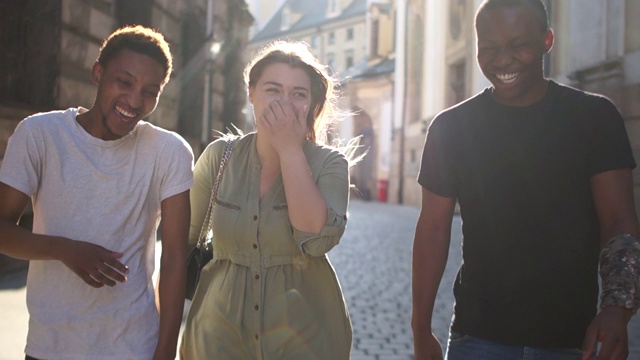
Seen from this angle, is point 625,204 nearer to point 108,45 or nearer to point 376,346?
point 108,45

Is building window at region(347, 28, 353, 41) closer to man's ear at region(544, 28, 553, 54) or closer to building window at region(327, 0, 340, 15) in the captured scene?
building window at region(327, 0, 340, 15)

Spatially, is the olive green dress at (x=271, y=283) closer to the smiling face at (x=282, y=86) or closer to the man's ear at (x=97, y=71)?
the smiling face at (x=282, y=86)

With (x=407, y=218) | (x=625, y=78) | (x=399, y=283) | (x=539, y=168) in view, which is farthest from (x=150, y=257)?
(x=407, y=218)

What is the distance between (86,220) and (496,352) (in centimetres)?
126

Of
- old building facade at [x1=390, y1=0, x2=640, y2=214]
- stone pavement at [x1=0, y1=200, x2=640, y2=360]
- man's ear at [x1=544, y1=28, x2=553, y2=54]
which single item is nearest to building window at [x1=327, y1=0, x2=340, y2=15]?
old building facade at [x1=390, y1=0, x2=640, y2=214]

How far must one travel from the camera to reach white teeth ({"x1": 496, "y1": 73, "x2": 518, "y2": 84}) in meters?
2.53

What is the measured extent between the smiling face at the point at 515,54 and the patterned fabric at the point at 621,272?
1.77ft

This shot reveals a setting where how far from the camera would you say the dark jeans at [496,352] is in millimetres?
2391

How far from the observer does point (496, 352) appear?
2438mm

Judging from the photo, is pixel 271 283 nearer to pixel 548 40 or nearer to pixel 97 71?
pixel 97 71

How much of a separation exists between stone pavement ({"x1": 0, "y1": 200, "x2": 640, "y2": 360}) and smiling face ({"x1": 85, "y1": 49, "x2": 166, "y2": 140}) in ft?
10.5

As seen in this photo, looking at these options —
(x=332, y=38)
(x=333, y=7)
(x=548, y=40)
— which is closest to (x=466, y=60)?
(x=548, y=40)

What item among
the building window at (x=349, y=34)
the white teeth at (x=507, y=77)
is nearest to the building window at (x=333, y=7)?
the building window at (x=349, y=34)

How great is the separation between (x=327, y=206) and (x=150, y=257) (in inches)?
21.7
